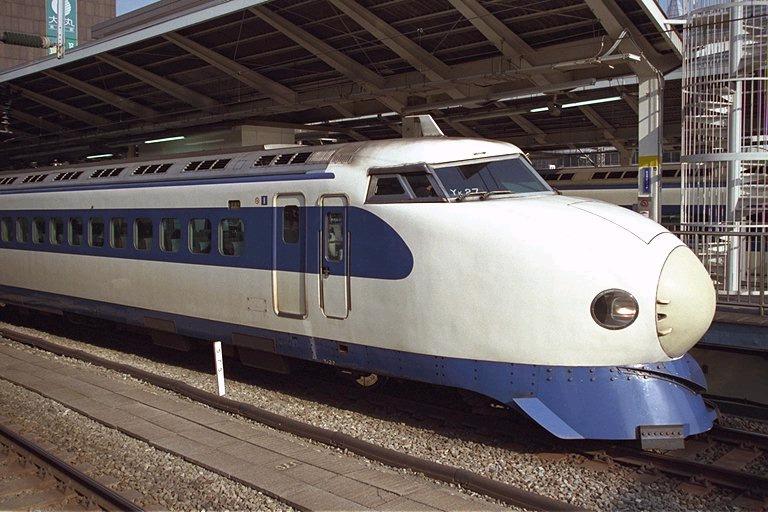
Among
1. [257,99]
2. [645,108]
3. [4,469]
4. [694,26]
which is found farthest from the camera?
[257,99]

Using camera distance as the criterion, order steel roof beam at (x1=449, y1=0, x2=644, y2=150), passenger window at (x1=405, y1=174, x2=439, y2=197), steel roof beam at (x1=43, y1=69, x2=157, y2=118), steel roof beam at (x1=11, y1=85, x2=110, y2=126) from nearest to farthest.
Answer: passenger window at (x1=405, y1=174, x2=439, y2=197) < steel roof beam at (x1=449, y1=0, x2=644, y2=150) < steel roof beam at (x1=43, y1=69, x2=157, y2=118) < steel roof beam at (x1=11, y1=85, x2=110, y2=126)

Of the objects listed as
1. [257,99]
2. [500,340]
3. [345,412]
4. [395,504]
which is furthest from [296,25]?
[395,504]

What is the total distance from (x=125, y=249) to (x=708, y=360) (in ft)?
29.8

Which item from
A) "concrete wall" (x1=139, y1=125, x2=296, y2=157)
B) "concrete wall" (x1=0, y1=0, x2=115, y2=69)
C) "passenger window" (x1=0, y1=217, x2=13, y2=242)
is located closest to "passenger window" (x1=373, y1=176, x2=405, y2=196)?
"passenger window" (x1=0, y1=217, x2=13, y2=242)

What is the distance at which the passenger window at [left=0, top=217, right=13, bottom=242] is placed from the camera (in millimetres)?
16553

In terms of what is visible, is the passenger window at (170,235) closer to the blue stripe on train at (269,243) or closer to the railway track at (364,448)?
the blue stripe on train at (269,243)

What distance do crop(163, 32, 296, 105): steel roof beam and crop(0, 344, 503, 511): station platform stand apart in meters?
10.3

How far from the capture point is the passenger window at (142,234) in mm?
12273

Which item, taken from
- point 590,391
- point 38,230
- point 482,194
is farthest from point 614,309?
point 38,230

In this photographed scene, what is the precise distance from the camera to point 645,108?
15.3 m

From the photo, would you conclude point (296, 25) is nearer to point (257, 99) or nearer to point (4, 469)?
point (257, 99)

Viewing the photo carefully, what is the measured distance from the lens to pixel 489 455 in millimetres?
7820

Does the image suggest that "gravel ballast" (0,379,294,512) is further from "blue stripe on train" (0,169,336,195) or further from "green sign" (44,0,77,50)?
"green sign" (44,0,77,50)

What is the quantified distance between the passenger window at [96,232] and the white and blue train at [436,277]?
126 centimetres
